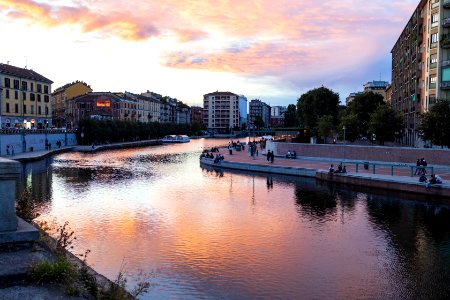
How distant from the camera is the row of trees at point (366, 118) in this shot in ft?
154

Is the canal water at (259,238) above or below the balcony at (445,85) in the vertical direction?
below

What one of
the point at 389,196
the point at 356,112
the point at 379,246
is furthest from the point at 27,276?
the point at 356,112

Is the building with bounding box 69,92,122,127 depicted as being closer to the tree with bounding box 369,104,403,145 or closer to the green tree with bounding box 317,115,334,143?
the green tree with bounding box 317,115,334,143

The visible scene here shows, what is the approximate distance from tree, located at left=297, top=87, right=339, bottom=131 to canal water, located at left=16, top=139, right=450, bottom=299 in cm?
6105

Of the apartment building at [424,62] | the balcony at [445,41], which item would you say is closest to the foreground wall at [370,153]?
the apartment building at [424,62]

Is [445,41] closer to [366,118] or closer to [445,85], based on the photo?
[445,85]

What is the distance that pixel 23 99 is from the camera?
8644 centimetres

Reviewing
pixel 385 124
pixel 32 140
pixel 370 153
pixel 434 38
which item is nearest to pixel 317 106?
pixel 385 124

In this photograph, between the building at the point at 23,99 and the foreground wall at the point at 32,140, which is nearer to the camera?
the foreground wall at the point at 32,140

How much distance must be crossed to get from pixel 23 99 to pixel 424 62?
73.5 m

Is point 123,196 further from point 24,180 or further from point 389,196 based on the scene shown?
point 389,196

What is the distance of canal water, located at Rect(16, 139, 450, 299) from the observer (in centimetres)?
1536

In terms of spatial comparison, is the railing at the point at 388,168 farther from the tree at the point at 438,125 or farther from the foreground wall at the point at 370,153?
the tree at the point at 438,125

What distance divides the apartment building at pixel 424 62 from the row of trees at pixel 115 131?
67628mm
